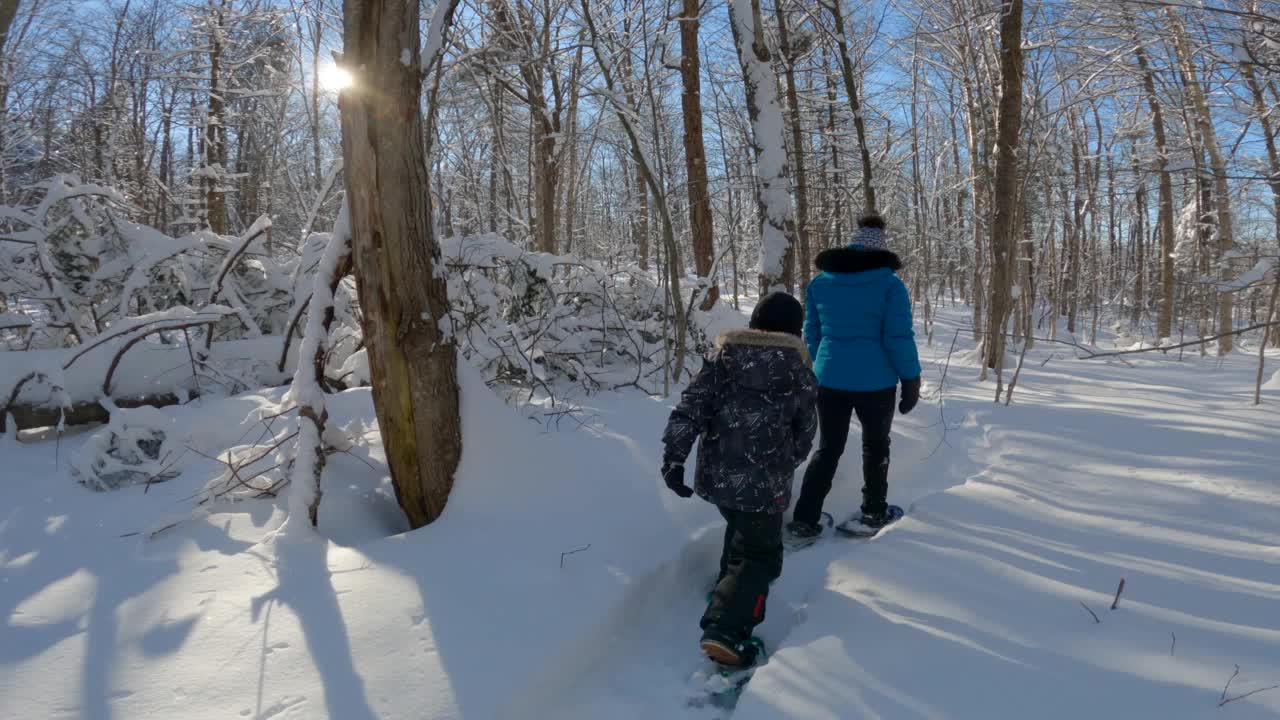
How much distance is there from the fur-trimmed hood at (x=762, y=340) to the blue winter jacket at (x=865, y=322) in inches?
31.1

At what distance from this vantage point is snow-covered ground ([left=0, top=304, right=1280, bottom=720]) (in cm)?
186

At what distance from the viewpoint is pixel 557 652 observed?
2.25 meters

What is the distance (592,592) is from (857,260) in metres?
2.19

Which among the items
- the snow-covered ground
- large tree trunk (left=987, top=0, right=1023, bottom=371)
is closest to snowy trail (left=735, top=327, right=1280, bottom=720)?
the snow-covered ground

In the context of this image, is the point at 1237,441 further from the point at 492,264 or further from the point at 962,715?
the point at 492,264

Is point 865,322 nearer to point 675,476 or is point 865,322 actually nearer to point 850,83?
point 675,476

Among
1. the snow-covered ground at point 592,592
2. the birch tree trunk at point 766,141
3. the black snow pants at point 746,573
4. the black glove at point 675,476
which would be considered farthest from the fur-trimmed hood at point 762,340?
the birch tree trunk at point 766,141

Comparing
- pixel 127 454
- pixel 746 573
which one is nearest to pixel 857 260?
pixel 746 573

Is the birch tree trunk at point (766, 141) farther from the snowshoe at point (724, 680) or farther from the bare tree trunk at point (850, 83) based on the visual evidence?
the snowshoe at point (724, 680)

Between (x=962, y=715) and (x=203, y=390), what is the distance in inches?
182

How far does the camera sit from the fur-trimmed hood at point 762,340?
2613 millimetres

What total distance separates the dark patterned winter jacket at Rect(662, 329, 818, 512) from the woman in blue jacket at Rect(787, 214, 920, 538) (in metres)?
0.78

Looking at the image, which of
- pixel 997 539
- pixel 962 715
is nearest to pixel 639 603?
pixel 962 715

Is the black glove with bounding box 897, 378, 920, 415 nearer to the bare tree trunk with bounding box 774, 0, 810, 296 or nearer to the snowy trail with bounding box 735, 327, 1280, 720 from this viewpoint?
the snowy trail with bounding box 735, 327, 1280, 720
